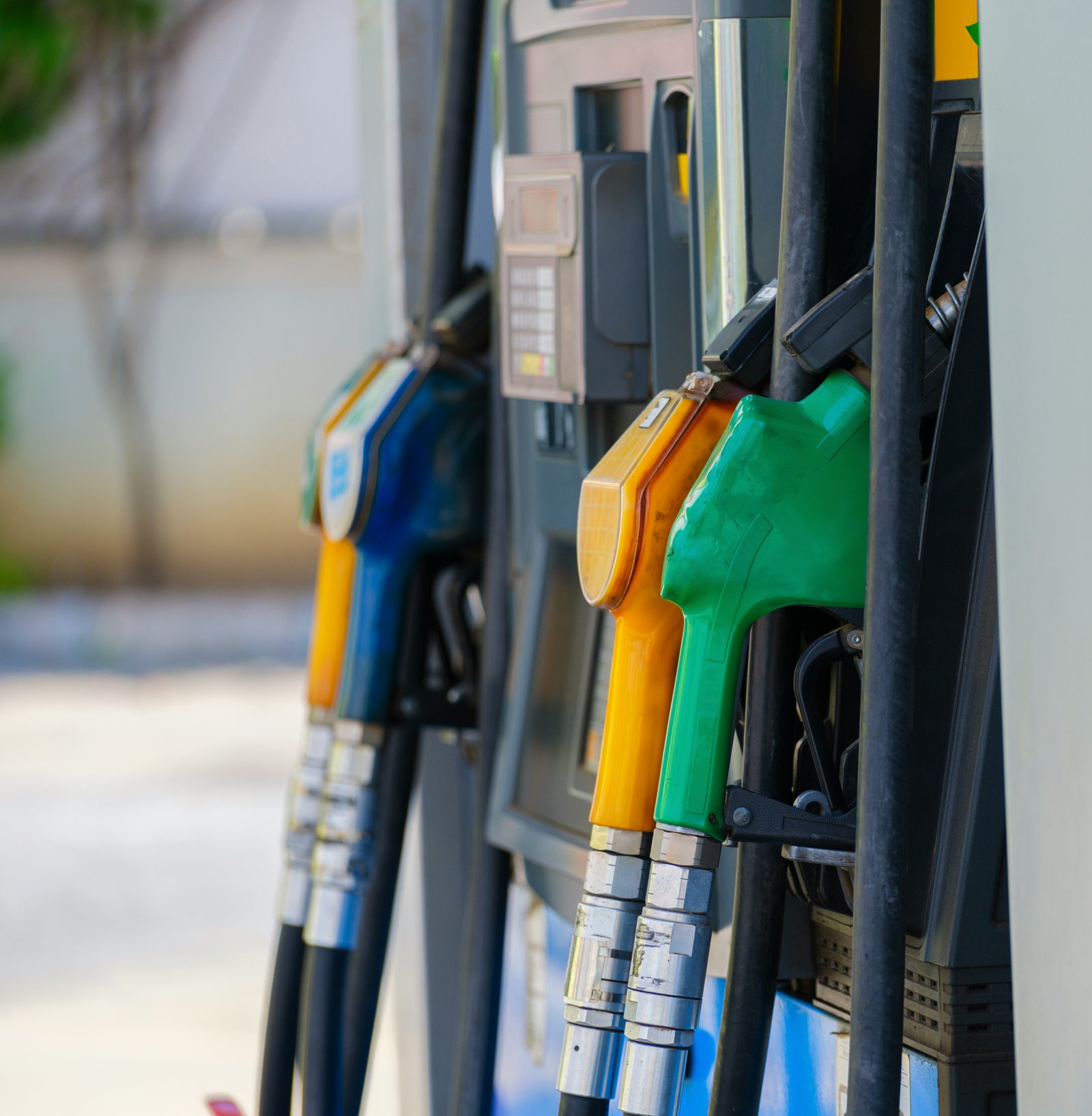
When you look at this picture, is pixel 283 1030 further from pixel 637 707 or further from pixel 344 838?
pixel 637 707

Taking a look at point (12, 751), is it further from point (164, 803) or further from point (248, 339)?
point (248, 339)

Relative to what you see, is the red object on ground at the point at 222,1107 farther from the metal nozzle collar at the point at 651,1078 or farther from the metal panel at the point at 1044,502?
the metal panel at the point at 1044,502

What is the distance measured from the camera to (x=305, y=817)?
1.35 metres

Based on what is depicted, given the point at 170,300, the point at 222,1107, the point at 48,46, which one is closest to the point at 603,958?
the point at 222,1107

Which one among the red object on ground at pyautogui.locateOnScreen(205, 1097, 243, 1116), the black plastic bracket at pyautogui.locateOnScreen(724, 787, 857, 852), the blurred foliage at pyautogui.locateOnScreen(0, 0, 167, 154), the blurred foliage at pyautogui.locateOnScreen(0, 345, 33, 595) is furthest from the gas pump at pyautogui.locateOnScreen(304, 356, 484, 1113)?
the blurred foliage at pyautogui.locateOnScreen(0, 0, 167, 154)

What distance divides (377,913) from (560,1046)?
19cm

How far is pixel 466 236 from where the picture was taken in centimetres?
135

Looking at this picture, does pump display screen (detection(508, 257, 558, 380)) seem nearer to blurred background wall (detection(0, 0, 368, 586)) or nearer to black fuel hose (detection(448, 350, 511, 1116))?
black fuel hose (detection(448, 350, 511, 1116))

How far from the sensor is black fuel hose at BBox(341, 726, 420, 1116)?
4.43 feet

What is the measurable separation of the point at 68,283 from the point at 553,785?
671 centimetres

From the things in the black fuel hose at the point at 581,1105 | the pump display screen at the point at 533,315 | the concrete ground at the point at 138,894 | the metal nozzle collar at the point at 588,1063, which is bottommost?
the concrete ground at the point at 138,894

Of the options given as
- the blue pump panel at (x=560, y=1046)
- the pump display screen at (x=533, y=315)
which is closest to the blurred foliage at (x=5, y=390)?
the blue pump panel at (x=560, y=1046)

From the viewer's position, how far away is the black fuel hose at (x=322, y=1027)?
1291 mm

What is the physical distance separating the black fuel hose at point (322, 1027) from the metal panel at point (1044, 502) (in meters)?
0.69
